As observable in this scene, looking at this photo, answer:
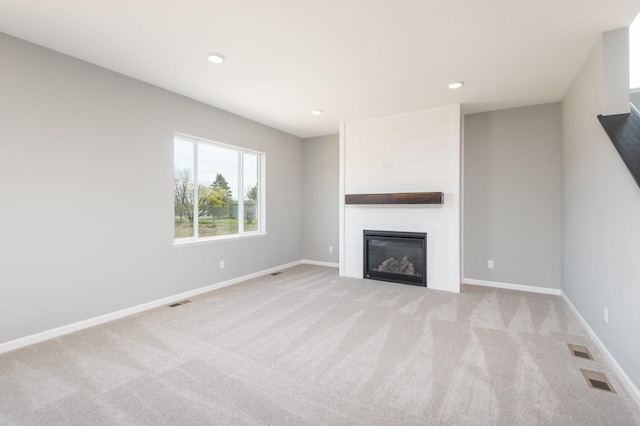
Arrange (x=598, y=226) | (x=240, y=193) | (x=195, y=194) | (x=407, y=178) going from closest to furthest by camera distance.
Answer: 1. (x=598, y=226)
2. (x=195, y=194)
3. (x=407, y=178)
4. (x=240, y=193)

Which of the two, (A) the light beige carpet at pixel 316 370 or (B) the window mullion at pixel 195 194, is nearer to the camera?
(A) the light beige carpet at pixel 316 370

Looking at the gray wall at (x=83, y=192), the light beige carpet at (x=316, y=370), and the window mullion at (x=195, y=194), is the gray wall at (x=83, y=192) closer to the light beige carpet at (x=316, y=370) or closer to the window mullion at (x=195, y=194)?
the window mullion at (x=195, y=194)

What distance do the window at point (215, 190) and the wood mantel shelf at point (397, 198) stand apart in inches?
66.6

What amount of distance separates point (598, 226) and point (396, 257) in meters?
2.48

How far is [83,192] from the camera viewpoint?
292 cm

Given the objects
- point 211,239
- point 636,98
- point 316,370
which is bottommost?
point 316,370

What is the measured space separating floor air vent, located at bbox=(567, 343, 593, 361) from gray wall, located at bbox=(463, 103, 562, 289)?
1857 mm

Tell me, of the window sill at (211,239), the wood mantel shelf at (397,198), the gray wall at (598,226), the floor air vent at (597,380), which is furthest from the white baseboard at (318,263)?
the floor air vent at (597,380)

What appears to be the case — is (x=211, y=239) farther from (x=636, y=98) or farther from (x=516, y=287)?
(x=636, y=98)

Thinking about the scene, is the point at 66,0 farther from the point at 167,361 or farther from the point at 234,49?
the point at 167,361

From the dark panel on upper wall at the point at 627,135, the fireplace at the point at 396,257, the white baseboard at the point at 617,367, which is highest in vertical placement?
the dark panel on upper wall at the point at 627,135

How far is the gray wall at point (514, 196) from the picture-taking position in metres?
4.09

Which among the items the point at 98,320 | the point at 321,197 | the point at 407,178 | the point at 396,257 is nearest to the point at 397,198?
the point at 407,178

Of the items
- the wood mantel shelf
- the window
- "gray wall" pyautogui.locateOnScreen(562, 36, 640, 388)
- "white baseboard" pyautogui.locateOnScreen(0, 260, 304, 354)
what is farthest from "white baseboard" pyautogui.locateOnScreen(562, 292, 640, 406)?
the window
